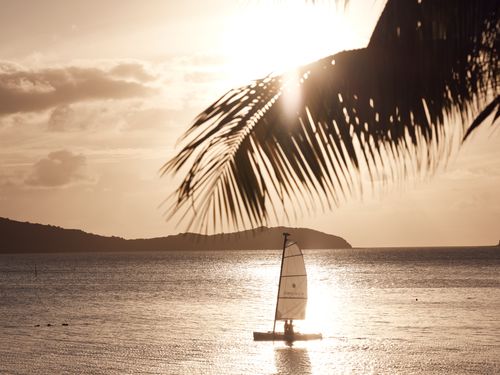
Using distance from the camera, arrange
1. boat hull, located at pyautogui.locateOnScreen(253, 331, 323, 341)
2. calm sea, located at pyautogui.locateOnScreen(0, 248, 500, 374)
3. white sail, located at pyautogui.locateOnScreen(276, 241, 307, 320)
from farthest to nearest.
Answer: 1. white sail, located at pyautogui.locateOnScreen(276, 241, 307, 320)
2. boat hull, located at pyautogui.locateOnScreen(253, 331, 323, 341)
3. calm sea, located at pyautogui.locateOnScreen(0, 248, 500, 374)

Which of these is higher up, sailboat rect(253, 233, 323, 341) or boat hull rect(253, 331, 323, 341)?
sailboat rect(253, 233, 323, 341)

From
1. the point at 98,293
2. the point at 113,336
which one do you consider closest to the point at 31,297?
the point at 98,293

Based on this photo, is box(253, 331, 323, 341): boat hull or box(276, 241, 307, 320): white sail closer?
box(253, 331, 323, 341): boat hull

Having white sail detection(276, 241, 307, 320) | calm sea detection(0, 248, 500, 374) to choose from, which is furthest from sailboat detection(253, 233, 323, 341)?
calm sea detection(0, 248, 500, 374)

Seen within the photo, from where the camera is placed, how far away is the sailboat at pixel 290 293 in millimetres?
57250

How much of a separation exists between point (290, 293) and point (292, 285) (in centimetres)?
56

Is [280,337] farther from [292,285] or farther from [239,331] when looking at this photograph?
[239,331]

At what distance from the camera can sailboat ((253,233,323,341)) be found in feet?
188

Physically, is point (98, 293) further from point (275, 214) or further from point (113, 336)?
point (275, 214)

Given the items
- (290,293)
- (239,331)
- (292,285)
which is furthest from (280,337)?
(239,331)

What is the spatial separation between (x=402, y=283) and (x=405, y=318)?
59.7 m

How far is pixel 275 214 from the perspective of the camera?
14.5ft

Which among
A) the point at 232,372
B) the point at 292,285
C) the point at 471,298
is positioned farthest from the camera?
the point at 471,298

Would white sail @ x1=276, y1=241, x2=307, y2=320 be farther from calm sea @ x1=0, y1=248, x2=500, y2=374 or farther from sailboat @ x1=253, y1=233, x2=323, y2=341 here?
calm sea @ x1=0, y1=248, x2=500, y2=374
